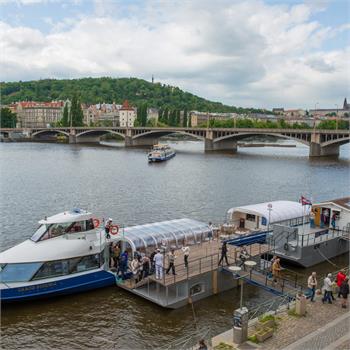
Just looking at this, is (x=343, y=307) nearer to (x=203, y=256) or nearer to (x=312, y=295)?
(x=312, y=295)

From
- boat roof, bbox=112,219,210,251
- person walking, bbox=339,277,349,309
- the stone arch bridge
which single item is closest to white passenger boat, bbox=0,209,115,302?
boat roof, bbox=112,219,210,251

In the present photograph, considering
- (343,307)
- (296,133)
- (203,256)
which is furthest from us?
(296,133)

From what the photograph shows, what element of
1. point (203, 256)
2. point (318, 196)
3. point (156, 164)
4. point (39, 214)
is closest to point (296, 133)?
point (156, 164)

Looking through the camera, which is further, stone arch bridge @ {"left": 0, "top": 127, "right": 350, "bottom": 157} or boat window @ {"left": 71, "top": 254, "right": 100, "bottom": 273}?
stone arch bridge @ {"left": 0, "top": 127, "right": 350, "bottom": 157}

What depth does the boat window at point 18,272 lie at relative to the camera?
21.7 m

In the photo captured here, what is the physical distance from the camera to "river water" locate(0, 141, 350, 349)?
19.7 m

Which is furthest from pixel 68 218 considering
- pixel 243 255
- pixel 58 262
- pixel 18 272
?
pixel 243 255

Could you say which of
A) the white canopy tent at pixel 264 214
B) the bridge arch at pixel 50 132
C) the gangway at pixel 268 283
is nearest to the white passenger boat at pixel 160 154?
the white canopy tent at pixel 264 214

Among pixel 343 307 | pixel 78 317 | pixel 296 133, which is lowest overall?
pixel 78 317

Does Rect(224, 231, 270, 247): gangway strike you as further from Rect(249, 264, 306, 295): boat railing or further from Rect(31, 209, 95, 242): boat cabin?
Rect(31, 209, 95, 242): boat cabin

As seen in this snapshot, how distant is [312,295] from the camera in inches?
794

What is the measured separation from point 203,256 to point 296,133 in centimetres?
9304

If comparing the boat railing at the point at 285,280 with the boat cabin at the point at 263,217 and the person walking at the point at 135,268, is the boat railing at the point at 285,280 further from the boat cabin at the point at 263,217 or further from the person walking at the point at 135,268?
the person walking at the point at 135,268

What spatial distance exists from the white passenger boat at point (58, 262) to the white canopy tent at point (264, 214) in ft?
38.9
